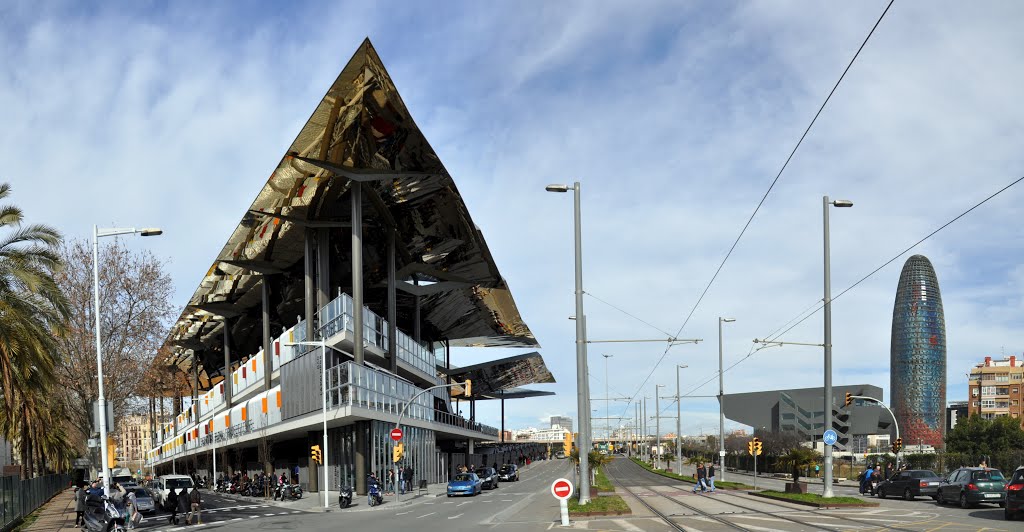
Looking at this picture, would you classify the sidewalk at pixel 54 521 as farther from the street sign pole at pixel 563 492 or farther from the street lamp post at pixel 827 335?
the street lamp post at pixel 827 335

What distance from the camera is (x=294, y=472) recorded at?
69.4 metres

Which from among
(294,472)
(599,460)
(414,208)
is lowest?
(294,472)

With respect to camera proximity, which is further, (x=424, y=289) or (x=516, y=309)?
(x=516, y=309)

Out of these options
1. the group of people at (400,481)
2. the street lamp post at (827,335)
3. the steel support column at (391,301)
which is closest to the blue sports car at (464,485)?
the group of people at (400,481)

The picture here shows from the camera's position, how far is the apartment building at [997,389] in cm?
14275

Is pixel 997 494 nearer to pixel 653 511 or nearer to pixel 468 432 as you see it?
pixel 653 511

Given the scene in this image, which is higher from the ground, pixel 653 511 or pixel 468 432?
pixel 653 511

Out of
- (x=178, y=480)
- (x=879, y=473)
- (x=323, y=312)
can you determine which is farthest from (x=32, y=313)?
(x=879, y=473)

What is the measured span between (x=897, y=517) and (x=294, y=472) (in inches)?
2072

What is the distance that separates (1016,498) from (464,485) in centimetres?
3201

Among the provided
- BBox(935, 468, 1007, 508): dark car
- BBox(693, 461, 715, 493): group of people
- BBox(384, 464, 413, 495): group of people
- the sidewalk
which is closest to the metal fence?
the sidewalk

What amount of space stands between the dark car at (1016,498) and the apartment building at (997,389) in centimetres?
13090

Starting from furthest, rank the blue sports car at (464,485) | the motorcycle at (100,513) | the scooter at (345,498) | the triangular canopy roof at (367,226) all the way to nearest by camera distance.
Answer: the blue sports car at (464,485) < the triangular canopy roof at (367,226) < the scooter at (345,498) < the motorcycle at (100,513)

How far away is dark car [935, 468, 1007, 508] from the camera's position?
3095 centimetres
